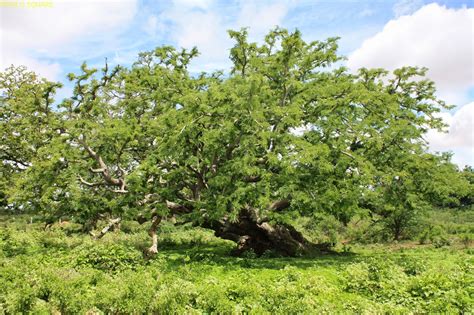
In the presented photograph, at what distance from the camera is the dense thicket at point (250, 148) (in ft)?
46.8

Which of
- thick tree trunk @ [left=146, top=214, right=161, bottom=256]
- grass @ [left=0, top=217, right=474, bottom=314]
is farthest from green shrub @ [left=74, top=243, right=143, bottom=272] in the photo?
thick tree trunk @ [left=146, top=214, right=161, bottom=256]

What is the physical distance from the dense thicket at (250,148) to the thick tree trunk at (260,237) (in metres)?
0.07

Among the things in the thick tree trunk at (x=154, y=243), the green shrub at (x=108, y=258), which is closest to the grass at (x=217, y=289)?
the green shrub at (x=108, y=258)

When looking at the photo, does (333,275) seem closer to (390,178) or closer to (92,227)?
(390,178)

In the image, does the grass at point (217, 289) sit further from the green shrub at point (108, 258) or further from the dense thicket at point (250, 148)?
the dense thicket at point (250, 148)

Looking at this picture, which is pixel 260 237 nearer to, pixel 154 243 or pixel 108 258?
pixel 154 243

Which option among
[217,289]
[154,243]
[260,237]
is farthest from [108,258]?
[260,237]

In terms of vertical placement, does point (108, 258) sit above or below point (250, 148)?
below

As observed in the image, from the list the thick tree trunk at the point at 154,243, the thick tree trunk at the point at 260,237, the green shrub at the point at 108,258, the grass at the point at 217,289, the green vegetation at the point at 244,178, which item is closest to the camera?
the grass at the point at 217,289

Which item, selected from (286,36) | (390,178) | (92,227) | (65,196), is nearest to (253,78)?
(286,36)

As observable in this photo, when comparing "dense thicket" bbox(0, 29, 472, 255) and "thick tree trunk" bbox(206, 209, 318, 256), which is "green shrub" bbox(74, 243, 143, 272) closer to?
"dense thicket" bbox(0, 29, 472, 255)

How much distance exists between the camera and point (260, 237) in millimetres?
18422

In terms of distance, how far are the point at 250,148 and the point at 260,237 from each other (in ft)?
19.4

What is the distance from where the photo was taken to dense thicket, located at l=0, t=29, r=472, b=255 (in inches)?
561
